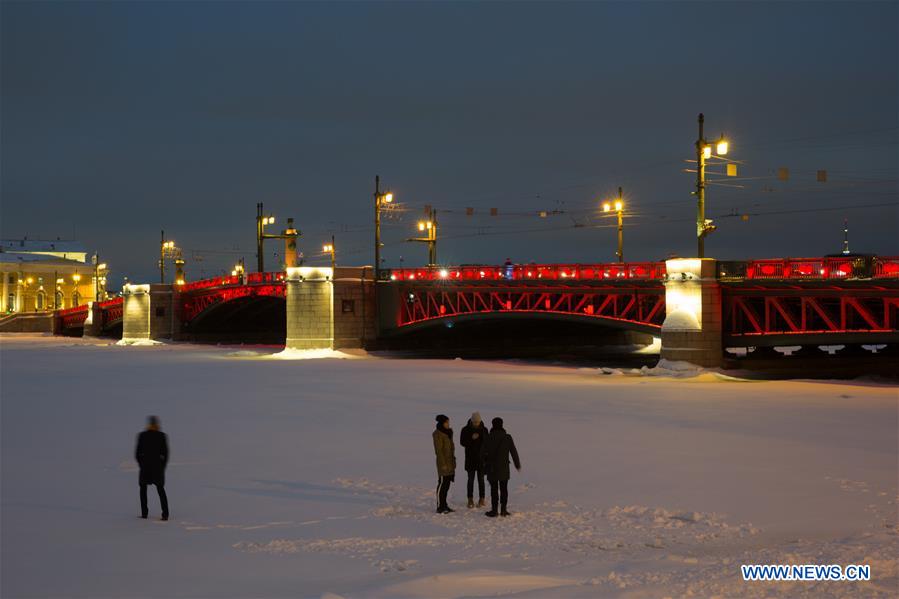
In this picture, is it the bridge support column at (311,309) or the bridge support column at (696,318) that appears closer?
the bridge support column at (696,318)

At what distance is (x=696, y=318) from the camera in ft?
122

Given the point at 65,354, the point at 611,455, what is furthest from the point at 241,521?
the point at 65,354

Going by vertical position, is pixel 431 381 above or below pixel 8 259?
below

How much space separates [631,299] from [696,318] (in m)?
7.54

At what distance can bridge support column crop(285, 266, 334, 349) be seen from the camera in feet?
184

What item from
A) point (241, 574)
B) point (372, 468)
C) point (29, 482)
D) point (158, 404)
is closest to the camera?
point (241, 574)

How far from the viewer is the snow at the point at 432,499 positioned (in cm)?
940

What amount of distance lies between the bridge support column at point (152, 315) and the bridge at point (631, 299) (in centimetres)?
783

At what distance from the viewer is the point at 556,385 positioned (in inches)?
1288

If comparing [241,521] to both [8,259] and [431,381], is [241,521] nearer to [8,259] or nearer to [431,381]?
[431,381]

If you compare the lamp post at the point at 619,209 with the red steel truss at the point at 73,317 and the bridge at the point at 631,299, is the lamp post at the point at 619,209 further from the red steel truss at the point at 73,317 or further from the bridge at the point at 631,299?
the red steel truss at the point at 73,317

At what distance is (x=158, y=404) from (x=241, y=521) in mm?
15496

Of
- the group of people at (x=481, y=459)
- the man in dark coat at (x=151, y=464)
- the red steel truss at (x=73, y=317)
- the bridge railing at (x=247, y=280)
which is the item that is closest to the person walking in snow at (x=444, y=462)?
the group of people at (x=481, y=459)

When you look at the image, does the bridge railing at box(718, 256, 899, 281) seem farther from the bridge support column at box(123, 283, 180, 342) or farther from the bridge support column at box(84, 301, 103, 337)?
the bridge support column at box(84, 301, 103, 337)
